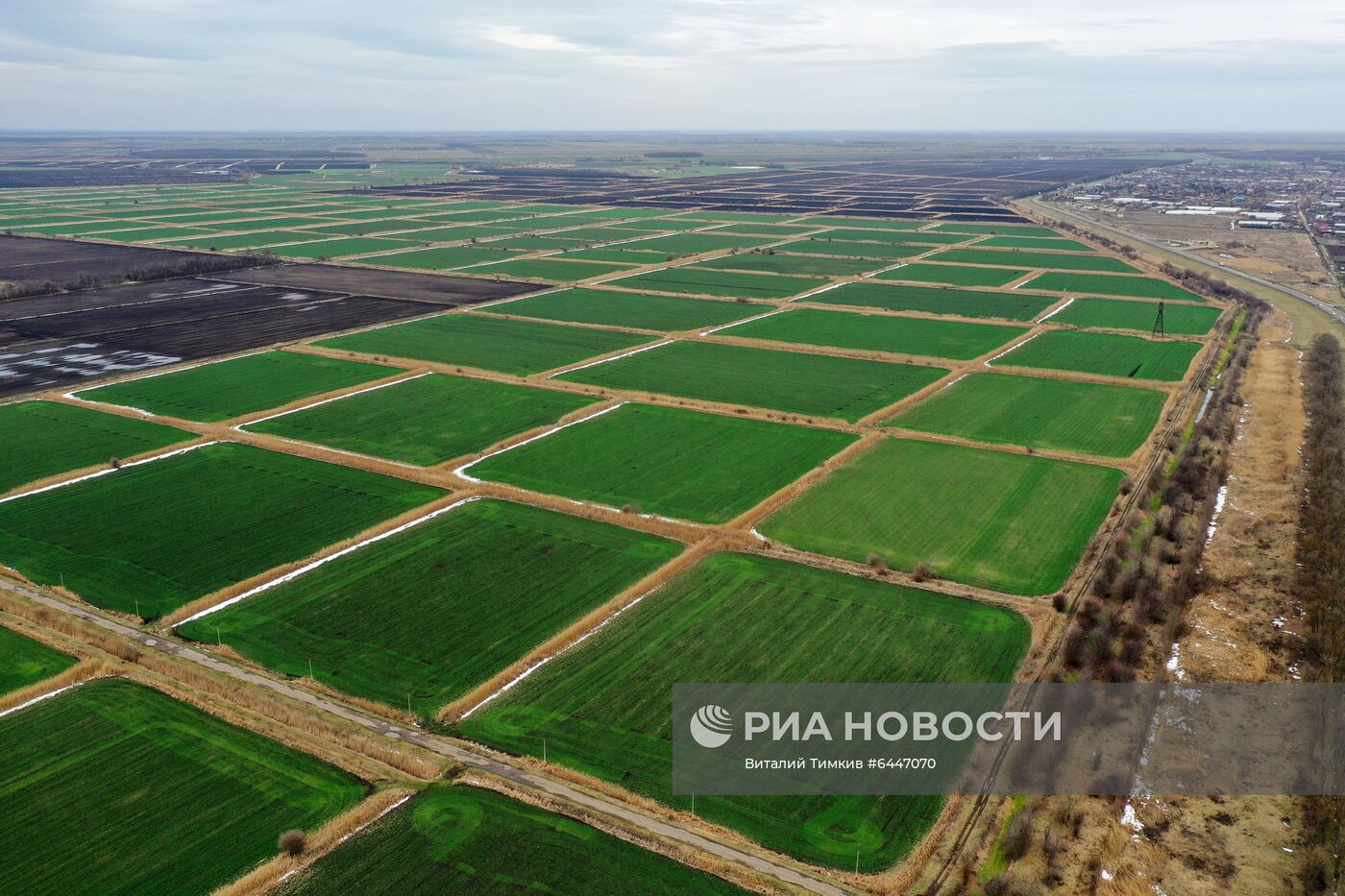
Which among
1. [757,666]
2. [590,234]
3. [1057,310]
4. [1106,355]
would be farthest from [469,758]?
[590,234]

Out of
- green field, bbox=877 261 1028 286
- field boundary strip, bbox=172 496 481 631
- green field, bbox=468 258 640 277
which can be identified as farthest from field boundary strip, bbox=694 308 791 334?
field boundary strip, bbox=172 496 481 631

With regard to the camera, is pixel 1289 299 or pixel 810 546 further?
pixel 1289 299

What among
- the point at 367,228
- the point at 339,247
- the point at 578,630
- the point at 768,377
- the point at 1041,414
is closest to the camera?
the point at 578,630

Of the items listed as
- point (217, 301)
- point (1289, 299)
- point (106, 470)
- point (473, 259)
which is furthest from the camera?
point (473, 259)

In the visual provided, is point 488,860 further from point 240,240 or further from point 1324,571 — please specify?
point 240,240

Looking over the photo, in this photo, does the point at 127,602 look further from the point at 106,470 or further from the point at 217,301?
the point at 217,301

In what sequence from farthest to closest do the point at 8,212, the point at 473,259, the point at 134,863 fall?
the point at 8,212, the point at 473,259, the point at 134,863

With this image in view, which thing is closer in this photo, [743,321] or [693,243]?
[743,321]

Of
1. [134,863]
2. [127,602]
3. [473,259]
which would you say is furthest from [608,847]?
[473,259]
